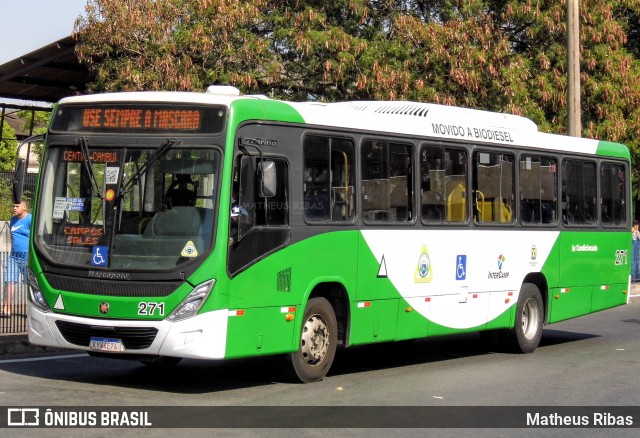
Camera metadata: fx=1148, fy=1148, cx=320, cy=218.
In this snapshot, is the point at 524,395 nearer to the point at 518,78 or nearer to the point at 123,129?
the point at 123,129

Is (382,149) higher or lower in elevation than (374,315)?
higher

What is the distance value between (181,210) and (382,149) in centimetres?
324

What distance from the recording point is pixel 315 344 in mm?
12508

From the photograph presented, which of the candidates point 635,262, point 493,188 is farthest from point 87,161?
point 635,262

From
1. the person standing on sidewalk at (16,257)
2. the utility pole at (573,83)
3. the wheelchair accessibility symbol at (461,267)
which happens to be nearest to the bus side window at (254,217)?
the wheelchair accessibility symbol at (461,267)

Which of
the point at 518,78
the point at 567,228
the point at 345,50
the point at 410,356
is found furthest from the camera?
the point at 518,78

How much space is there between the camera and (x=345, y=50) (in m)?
26.6

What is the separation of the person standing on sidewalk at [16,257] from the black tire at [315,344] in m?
4.72

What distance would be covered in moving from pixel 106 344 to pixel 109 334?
0.35 ft

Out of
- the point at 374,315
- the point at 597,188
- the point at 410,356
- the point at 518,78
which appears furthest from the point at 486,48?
the point at 374,315

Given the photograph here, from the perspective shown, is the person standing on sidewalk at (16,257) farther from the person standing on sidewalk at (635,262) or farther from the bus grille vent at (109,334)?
the person standing on sidewalk at (635,262)

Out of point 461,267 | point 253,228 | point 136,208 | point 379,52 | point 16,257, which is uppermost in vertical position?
point 379,52

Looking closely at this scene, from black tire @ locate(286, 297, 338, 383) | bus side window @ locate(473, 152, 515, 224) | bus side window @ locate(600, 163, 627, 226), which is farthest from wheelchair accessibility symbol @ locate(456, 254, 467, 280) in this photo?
bus side window @ locate(600, 163, 627, 226)

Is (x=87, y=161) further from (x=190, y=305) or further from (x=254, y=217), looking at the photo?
(x=190, y=305)
